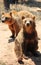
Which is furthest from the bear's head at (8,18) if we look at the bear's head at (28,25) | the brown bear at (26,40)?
the bear's head at (28,25)

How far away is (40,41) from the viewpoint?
23.5ft

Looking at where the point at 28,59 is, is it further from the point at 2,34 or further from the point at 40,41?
the point at 2,34

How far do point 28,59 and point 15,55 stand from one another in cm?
46

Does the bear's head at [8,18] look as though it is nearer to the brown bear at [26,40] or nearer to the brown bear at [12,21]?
the brown bear at [12,21]

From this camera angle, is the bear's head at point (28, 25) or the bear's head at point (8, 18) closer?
the bear's head at point (28, 25)

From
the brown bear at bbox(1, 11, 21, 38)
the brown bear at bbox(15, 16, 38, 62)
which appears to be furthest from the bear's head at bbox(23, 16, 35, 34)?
the brown bear at bbox(1, 11, 21, 38)

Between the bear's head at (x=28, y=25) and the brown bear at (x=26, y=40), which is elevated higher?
the bear's head at (x=28, y=25)

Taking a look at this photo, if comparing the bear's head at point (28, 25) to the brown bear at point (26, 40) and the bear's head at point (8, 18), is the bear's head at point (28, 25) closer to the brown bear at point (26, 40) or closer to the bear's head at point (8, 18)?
the brown bear at point (26, 40)

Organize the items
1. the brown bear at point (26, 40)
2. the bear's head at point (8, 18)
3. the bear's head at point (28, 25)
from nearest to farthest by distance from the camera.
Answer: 1. the bear's head at point (28, 25)
2. the brown bear at point (26, 40)
3. the bear's head at point (8, 18)

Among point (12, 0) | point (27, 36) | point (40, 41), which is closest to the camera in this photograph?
point (27, 36)

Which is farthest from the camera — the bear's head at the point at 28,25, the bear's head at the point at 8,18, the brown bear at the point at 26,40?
the bear's head at the point at 8,18

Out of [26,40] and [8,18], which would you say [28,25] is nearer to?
[26,40]


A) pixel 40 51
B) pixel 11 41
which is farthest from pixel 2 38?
pixel 40 51

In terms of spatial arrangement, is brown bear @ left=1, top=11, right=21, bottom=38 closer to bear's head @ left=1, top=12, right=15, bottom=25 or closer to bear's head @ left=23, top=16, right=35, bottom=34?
bear's head @ left=1, top=12, right=15, bottom=25
